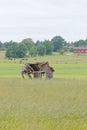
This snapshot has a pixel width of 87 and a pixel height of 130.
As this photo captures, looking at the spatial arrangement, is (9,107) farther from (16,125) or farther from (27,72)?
(27,72)

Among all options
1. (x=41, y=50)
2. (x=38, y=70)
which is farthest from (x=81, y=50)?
(x=38, y=70)

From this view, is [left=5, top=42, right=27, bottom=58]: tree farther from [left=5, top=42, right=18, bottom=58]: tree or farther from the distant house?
the distant house

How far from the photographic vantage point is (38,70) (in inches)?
2076

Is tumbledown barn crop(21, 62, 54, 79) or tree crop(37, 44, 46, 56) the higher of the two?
tumbledown barn crop(21, 62, 54, 79)

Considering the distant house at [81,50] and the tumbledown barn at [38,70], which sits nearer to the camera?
the tumbledown barn at [38,70]

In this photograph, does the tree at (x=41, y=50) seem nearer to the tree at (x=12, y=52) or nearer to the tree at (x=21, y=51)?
the tree at (x=21, y=51)

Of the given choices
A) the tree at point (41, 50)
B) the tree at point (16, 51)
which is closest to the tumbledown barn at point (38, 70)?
the tree at point (16, 51)

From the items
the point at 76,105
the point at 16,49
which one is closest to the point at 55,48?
the point at 16,49

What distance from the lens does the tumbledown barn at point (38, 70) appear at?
2011 inches

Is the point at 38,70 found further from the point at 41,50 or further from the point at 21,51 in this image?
the point at 41,50

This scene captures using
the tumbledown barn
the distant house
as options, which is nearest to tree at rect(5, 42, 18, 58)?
the distant house

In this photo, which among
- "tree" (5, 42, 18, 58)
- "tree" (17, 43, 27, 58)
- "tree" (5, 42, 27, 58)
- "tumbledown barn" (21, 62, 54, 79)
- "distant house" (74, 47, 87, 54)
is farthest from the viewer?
"distant house" (74, 47, 87, 54)

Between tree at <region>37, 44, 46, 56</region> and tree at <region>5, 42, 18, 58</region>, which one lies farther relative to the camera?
tree at <region>37, 44, 46, 56</region>

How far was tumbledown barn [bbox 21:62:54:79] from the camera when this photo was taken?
51.1 metres
